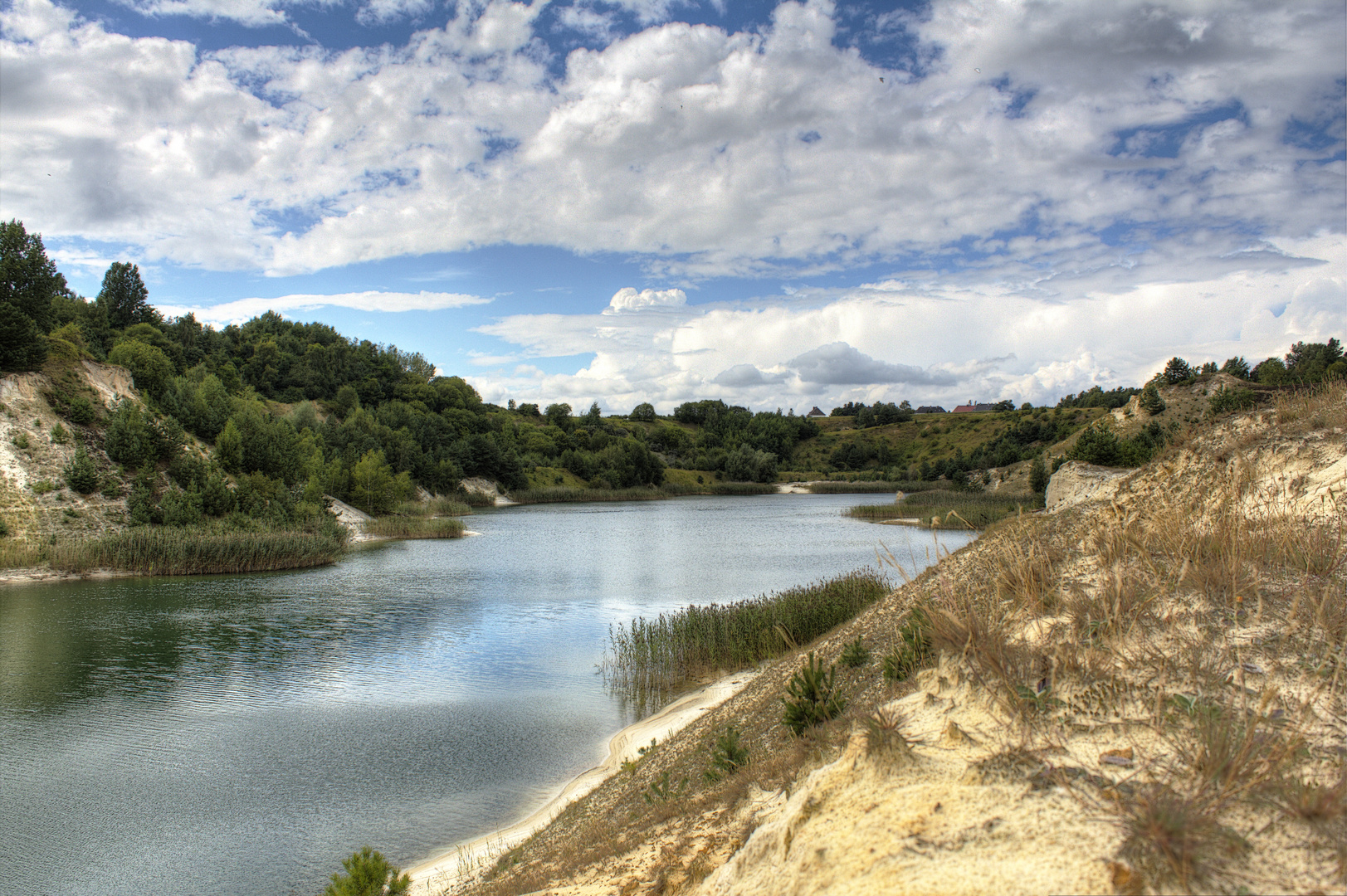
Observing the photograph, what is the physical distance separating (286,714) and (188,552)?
21479 millimetres

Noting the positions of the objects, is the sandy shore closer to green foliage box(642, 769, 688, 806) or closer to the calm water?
the calm water

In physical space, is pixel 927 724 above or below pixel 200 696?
above

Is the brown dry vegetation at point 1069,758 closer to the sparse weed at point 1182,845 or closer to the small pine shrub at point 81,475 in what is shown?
the sparse weed at point 1182,845

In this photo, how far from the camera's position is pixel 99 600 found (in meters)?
23.8

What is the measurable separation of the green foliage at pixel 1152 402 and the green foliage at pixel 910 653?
45786 millimetres

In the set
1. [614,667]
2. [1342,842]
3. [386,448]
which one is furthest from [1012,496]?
[1342,842]

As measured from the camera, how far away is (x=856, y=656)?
28.5 ft

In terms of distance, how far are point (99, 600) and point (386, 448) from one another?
166 ft

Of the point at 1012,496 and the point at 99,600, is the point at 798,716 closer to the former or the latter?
the point at 99,600

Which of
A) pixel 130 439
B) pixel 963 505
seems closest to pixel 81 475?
pixel 130 439

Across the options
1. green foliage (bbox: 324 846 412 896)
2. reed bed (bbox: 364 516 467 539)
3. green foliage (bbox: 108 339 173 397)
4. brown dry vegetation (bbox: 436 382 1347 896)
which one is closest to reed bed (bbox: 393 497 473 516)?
reed bed (bbox: 364 516 467 539)

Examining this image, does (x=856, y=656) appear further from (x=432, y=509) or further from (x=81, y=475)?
(x=432, y=509)

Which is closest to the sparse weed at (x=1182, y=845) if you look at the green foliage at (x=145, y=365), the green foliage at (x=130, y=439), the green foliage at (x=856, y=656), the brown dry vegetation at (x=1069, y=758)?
the brown dry vegetation at (x=1069, y=758)

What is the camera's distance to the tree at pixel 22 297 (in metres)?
35.2
